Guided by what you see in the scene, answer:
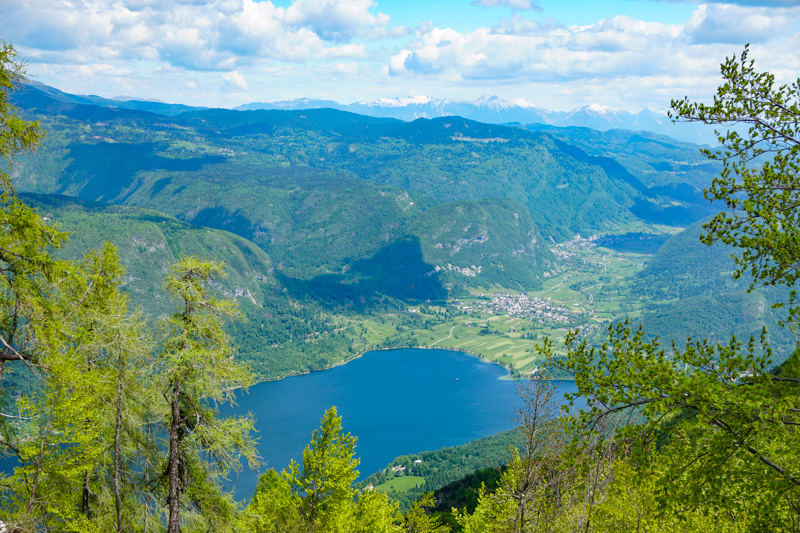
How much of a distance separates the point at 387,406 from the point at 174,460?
473ft

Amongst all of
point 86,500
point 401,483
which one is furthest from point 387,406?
point 86,500

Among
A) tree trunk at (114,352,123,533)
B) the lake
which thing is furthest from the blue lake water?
tree trunk at (114,352,123,533)

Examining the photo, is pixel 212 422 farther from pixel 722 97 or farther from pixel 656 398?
pixel 722 97

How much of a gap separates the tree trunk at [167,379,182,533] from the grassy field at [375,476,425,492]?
88034 mm

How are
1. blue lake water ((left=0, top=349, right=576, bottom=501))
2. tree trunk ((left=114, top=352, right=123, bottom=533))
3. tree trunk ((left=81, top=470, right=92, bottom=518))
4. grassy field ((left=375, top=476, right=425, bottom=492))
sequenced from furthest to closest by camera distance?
1. blue lake water ((left=0, top=349, right=576, bottom=501))
2. grassy field ((left=375, top=476, right=425, bottom=492))
3. tree trunk ((left=81, top=470, right=92, bottom=518))
4. tree trunk ((left=114, top=352, right=123, bottom=533))

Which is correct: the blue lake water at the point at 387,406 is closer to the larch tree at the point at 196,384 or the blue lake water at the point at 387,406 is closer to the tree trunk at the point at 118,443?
the tree trunk at the point at 118,443

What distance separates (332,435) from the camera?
1834cm

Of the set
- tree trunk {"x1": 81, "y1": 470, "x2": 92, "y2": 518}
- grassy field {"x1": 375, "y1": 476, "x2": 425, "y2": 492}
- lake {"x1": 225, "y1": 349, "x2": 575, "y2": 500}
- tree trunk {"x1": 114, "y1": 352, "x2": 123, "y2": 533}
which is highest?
tree trunk {"x1": 114, "y1": 352, "x2": 123, "y2": 533}

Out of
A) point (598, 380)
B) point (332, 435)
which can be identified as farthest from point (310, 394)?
point (598, 380)

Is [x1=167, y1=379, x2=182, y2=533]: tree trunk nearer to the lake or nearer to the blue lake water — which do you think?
the blue lake water

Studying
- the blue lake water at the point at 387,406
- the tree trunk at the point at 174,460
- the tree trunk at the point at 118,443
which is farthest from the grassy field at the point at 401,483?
the tree trunk at the point at 174,460

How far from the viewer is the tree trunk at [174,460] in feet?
41.2

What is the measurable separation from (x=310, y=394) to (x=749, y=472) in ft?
525

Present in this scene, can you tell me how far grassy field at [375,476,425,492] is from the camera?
95.3 meters
